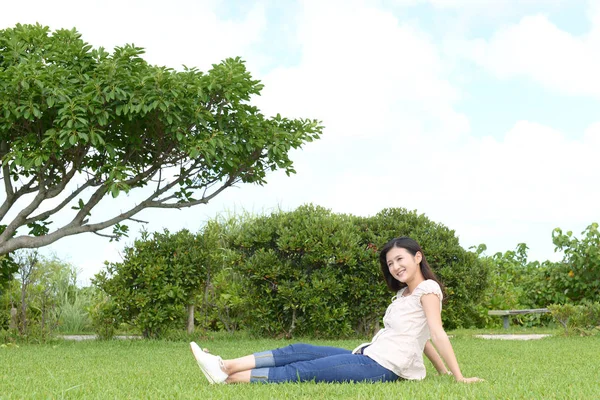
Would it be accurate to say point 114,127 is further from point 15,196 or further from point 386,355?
point 386,355

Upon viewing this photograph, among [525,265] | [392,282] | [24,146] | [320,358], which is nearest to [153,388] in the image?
[320,358]

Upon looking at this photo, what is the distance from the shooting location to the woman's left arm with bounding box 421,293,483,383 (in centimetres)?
459

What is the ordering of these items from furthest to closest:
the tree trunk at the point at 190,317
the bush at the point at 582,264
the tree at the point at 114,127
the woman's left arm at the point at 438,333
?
the bush at the point at 582,264 → the tree trunk at the point at 190,317 → the tree at the point at 114,127 → the woman's left arm at the point at 438,333

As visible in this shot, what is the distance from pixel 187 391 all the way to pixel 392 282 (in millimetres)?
1800

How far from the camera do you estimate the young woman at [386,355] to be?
4.70 meters

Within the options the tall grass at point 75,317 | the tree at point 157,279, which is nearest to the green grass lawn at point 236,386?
the tree at point 157,279

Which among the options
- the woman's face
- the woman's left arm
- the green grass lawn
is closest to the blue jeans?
the green grass lawn

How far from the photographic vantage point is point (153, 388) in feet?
15.9

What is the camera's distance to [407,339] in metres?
4.83

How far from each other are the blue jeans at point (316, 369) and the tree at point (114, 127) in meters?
4.79

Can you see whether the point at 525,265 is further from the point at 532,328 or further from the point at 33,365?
the point at 33,365

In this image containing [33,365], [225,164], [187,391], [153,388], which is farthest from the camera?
[225,164]

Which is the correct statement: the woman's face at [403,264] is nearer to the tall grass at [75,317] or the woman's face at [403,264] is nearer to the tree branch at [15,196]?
the tree branch at [15,196]

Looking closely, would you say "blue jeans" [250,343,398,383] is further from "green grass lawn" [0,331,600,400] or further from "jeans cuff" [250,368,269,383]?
"green grass lawn" [0,331,600,400]
